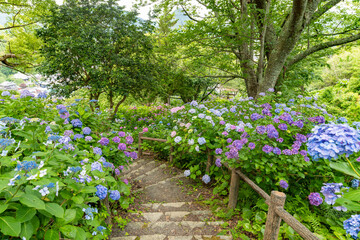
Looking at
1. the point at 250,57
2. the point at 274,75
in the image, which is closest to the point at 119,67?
the point at 250,57

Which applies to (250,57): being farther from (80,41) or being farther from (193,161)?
(80,41)

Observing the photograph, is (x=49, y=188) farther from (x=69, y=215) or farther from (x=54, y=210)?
(x=69, y=215)

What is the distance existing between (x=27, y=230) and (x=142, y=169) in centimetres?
371

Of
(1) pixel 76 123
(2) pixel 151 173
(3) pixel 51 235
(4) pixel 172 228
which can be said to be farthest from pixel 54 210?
(2) pixel 151 173

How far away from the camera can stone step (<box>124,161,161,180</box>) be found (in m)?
4.28

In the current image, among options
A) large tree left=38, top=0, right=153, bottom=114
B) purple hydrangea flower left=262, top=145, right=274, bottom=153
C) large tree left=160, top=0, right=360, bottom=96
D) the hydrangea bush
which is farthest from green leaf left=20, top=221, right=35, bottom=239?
large tree left=38, top=0, right=153, bottom=114

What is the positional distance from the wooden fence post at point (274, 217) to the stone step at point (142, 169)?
2.96 m

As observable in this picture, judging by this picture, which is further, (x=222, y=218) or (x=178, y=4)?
(x=178, y=4)

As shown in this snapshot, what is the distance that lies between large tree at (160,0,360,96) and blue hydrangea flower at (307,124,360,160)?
160 inches

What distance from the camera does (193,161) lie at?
13.3 feet

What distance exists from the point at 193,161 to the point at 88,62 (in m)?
4.29

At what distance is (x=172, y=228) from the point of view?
2451 mm

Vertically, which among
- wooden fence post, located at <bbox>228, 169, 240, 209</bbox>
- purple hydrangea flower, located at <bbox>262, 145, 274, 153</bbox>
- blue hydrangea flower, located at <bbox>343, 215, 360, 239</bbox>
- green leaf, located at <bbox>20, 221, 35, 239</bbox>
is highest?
purple hydrangea flower, located at <bbox>262, 145, 274, 153</bbox>

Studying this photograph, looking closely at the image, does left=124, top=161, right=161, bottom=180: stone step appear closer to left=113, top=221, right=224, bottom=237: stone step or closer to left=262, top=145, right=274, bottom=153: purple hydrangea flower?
left=113, top=221, right=224, bottom=237: stone step
